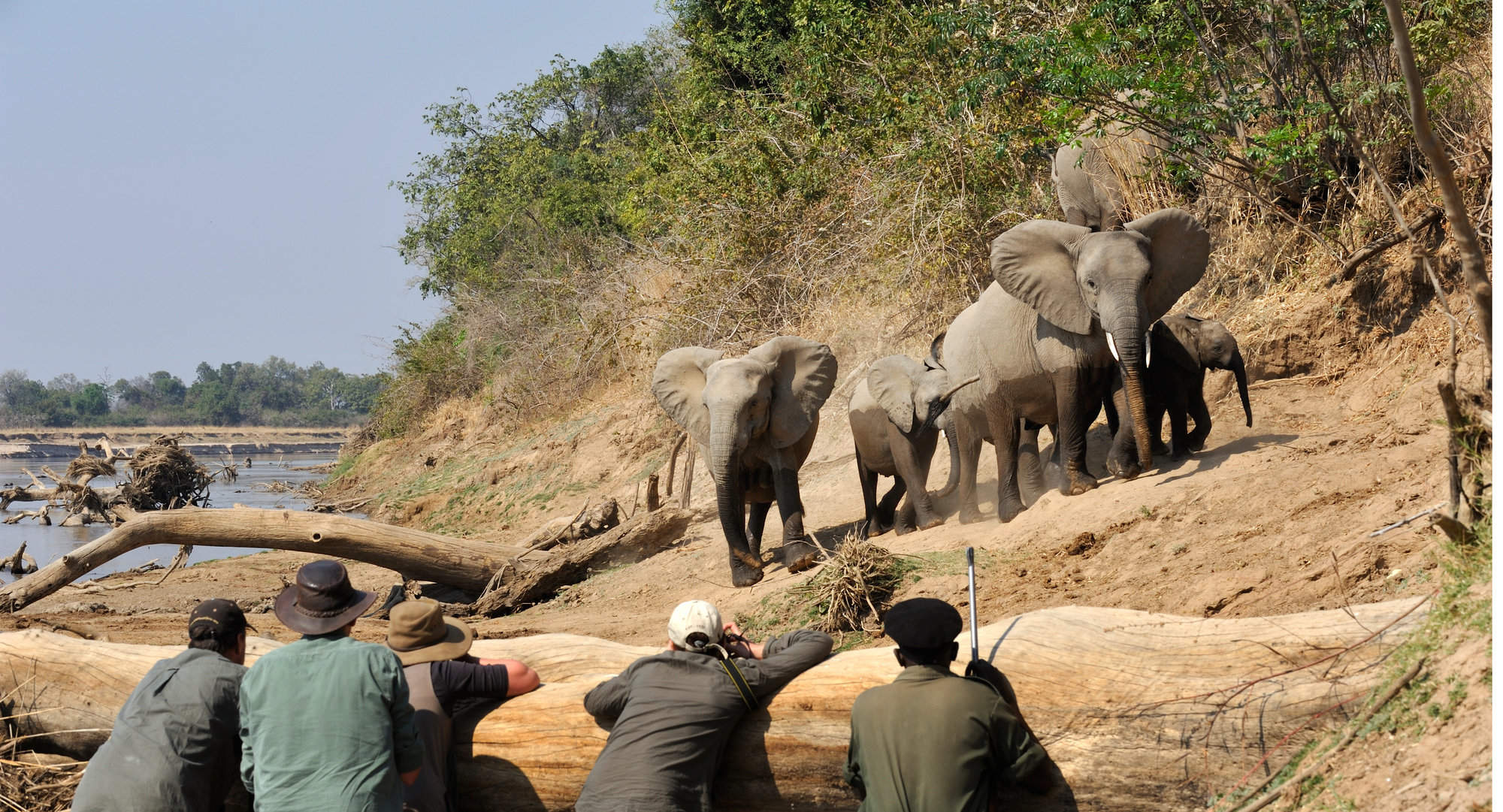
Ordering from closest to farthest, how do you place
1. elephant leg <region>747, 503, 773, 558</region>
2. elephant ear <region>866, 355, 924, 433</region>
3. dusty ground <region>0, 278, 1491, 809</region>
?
dusty ground <region>0, 278, 1491, 809</region>
elephant ear <region>866, 355, 924, 433</region>
elephant leg <region>747, 503, 773, 558</region>

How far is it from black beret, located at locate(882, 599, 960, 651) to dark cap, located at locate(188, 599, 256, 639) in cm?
271

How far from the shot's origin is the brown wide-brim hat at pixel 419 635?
5.36 meters

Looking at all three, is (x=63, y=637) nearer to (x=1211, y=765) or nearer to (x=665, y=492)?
(x=1211, y=765)

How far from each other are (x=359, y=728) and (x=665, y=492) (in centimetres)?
1404

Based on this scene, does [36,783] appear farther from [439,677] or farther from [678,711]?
[678,711]

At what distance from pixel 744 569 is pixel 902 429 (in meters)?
1.96

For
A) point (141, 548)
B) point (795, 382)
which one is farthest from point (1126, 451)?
point (141, 548)

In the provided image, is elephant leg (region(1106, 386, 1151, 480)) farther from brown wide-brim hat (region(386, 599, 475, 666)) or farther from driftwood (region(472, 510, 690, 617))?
brown wide-brim hat (region(386, 599, 475, 666))

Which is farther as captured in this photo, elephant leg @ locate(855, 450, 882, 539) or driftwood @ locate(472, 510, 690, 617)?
elephant leg @ locate(855, 450, 882, 539)

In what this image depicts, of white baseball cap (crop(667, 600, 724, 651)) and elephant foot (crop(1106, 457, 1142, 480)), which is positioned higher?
white baseball cap (crop(667, 600, 724, 651))

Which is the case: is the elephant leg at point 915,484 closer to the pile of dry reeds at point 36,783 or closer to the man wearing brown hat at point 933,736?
the man wearing brown hat at point 933,736

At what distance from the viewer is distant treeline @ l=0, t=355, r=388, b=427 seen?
3893 inches

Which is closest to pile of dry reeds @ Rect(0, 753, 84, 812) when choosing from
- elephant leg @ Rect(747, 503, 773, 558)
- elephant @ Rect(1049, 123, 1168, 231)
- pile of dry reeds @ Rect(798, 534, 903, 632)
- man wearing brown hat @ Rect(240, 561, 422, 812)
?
man wearing brown hat @ Rect(240, 561, 422, 812)

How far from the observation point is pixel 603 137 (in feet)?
126
